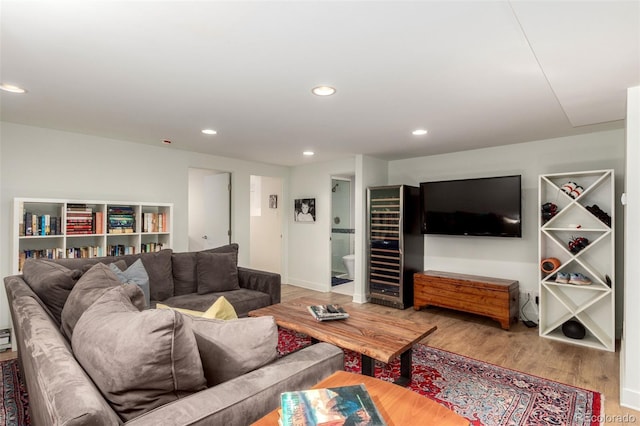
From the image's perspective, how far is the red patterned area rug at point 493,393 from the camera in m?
2.09

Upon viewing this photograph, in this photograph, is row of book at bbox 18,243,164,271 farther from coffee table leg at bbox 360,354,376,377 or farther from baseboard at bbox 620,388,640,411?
baseboard at bbox 620,388,640,411

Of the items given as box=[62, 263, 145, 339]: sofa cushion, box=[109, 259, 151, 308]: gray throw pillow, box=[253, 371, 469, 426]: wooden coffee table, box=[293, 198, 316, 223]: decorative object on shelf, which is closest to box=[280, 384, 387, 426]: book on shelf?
box=[253, 371, 469, 426]: wooden coffee table

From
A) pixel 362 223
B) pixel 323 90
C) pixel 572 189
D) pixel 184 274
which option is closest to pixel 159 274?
pixel 184 274

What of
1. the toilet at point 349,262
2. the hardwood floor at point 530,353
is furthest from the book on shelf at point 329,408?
the toilet at point 349,262

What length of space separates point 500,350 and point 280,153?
3516mm

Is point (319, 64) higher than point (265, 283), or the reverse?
point (319, 64)

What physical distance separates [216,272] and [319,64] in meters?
2.47

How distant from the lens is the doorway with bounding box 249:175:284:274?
20.3ft

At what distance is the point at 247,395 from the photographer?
1071mm

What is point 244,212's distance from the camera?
5402 mm

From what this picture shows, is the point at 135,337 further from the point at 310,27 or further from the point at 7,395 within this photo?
the point at 7,395

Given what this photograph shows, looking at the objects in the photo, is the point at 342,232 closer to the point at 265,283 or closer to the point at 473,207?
the point at 473,207

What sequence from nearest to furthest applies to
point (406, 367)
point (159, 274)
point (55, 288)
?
point (55, 288) → point (406, 367) → point (159, 274)

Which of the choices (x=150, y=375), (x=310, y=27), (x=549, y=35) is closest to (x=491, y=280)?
(x=549, y=35)
